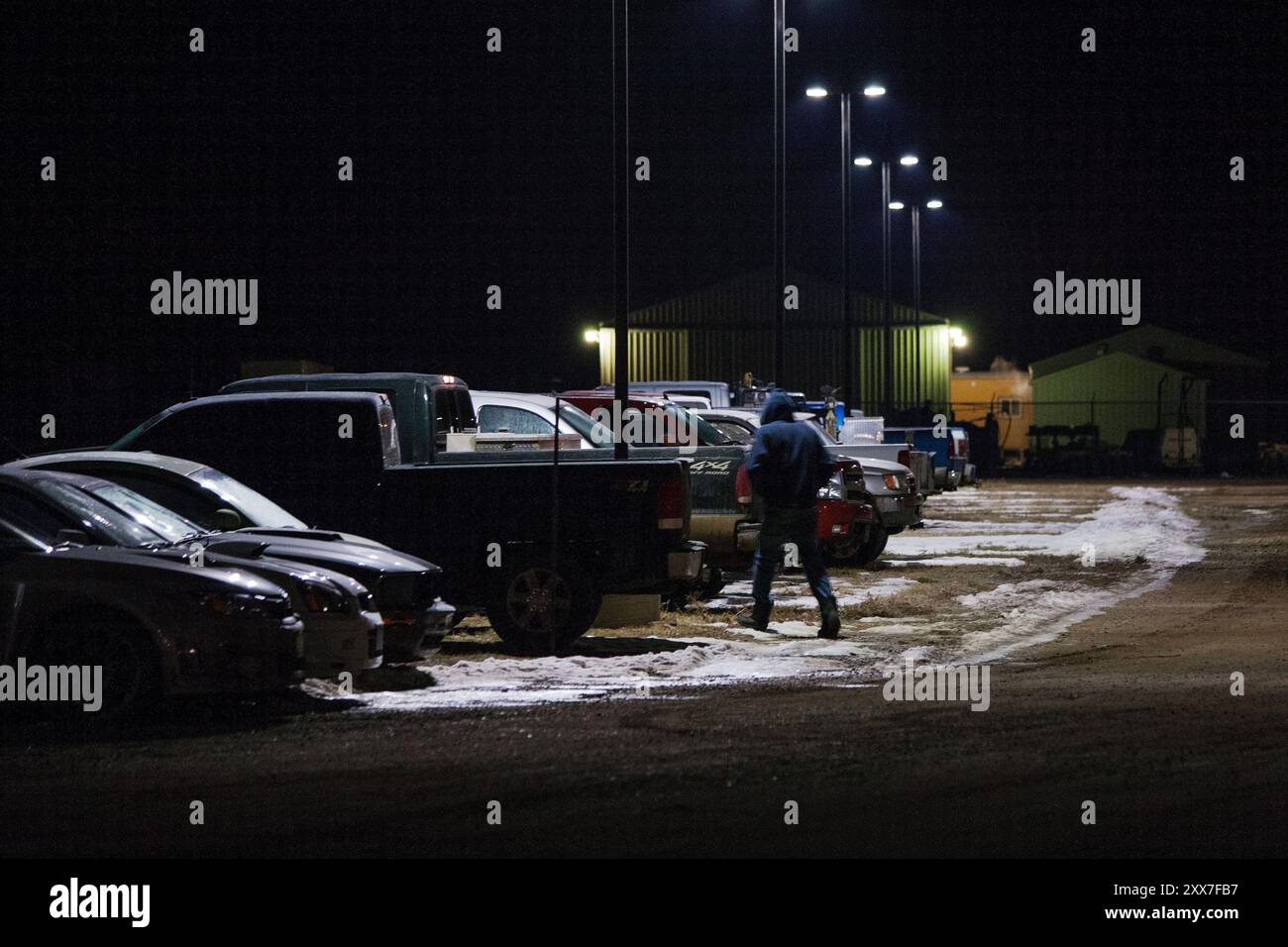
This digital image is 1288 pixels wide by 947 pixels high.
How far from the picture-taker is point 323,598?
10.4m

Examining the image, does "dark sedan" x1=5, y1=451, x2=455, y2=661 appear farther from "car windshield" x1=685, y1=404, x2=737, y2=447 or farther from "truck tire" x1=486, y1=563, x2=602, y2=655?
"car windshield" x1=685, y1=404, x2=737, y2=447

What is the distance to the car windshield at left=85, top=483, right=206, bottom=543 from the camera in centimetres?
1084

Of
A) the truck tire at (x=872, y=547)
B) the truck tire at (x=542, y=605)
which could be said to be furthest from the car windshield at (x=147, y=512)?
the truck tire at (x=872, y=547)

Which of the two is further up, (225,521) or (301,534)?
(225,521)

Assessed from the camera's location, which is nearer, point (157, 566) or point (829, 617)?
point (157, 566)

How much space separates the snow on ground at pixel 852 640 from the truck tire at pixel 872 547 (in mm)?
476

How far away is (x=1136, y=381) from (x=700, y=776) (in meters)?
74.1

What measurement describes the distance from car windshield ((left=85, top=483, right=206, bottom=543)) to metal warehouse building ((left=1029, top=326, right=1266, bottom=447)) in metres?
61.2

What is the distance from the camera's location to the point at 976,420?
7644cm

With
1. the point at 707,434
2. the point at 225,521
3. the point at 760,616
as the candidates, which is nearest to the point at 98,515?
the point at 225,521

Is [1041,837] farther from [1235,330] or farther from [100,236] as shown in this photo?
[1235,330]

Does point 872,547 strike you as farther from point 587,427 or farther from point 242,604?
point 242,604

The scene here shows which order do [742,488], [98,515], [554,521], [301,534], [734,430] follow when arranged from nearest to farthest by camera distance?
[98,515] → [301,534] → [554,521] → [742,488] → [734,430]
